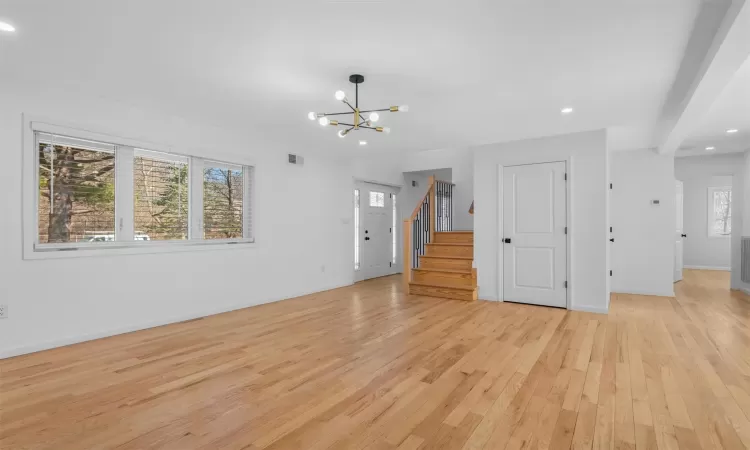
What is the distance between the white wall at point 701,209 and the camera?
357 inches

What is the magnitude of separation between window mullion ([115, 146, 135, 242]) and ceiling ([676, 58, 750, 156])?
5834mm

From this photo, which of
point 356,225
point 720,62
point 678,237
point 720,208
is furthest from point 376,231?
point 720,208

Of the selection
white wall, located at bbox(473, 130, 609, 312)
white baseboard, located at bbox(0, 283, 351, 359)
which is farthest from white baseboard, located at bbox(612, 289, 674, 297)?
white baseboard, located at bbox(0, 283, 351, 359)

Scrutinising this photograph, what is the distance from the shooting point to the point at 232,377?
9.27ft

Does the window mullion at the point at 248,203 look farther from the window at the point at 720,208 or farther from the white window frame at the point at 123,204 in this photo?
the window at the point at 720,208

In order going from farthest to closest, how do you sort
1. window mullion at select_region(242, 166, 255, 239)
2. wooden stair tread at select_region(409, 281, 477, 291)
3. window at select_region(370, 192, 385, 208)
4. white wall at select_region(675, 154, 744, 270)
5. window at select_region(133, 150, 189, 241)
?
white wall at select_region(675, 154, 744, 270) < window at select_region(370, 192, 385, 208) < wooden stair tread at select_region(409, 281, 477, 291) < window mullion at select_region(242, 166, 255, 239) < window at select_region(133, 150, 189, 241)

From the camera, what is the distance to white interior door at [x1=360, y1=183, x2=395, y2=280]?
787cm

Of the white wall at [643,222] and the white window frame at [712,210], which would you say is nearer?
the white wall at [643,222]

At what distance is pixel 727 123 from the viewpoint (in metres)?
5.09

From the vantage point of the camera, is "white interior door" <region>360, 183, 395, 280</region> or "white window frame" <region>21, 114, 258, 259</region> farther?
"white interior door" <region>360, 183, 395, 280</region>

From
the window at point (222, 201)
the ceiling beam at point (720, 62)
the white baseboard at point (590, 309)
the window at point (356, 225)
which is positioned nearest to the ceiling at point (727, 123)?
the ceiling beam at point (720, 62)

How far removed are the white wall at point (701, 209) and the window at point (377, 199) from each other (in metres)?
7.06

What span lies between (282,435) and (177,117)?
3924mm

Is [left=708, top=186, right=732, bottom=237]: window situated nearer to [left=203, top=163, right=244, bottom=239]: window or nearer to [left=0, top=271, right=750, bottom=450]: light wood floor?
[left=0, top=271, right=750, bottom=450]: light wood floor
